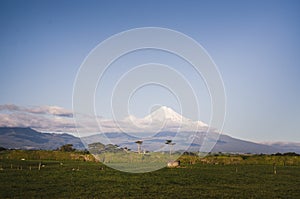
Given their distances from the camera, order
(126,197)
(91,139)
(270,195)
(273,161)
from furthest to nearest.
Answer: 1. (273,161)
2. (91,139)
3. (270,195)
4. (126,197)

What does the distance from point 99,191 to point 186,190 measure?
7463 millimetres

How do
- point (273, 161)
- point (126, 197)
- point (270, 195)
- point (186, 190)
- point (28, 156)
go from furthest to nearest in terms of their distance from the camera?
1. point (28, 156)
2. point (273, 161)
3. point (186, 190)
4. point (270, 195)
5. point (126, 197)

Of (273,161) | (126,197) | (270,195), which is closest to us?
(126,197)

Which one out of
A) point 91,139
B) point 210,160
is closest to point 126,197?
point 91,139

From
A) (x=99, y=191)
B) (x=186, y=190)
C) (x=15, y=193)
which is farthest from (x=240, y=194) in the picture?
(x=15, y=193)

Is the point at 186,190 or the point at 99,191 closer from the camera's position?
the point at 99,191

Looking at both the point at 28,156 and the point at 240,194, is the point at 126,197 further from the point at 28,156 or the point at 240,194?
the point at 28,156

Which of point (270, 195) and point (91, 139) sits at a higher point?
point (91, 139)

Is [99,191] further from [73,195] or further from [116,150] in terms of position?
[116,150]

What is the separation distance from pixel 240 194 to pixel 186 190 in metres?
4.66

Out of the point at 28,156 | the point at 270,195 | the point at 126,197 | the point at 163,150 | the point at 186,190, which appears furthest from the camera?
the point at 163,150

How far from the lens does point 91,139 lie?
6825cm

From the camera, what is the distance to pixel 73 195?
2739 centimetres

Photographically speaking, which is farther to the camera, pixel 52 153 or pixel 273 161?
pixel 52 153
